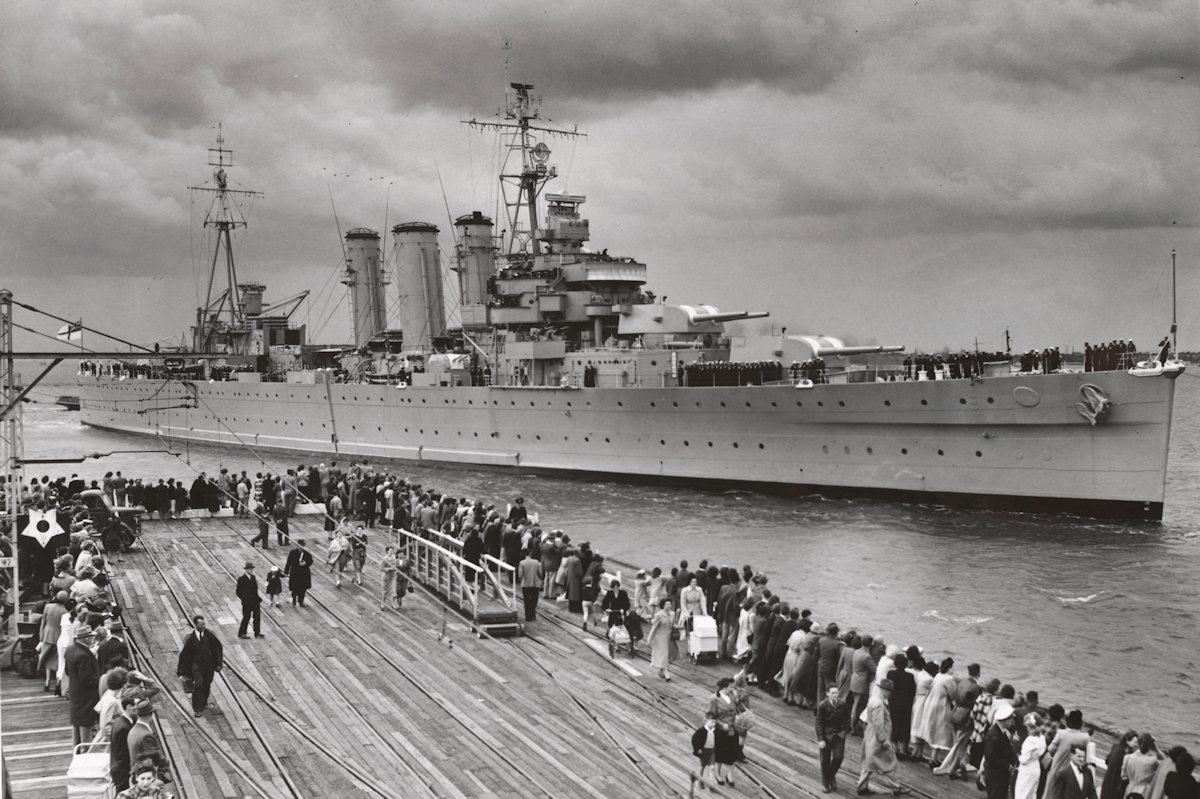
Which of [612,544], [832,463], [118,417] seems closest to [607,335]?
[832,463]

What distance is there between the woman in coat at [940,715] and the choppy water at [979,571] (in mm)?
4792

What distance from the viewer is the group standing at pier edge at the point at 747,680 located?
738 cm

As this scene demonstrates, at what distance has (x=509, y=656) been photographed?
38.5 feet

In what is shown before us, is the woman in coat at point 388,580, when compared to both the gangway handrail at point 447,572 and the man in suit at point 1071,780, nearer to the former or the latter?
the gangway handrail at point 447,572

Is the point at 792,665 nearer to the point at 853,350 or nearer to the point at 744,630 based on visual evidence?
the point at 744,630

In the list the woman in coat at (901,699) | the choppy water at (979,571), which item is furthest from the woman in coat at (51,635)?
the choppy water at (979,571)

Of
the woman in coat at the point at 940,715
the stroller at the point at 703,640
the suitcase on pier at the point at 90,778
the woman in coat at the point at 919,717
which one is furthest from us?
the stroller at the point at 703,640

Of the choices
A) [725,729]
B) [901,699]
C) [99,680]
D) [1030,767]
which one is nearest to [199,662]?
[99,680]

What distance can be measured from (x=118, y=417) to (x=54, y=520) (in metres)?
56.5

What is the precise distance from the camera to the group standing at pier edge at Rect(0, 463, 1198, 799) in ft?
24.2

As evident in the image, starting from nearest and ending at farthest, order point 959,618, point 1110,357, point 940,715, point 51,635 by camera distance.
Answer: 1. point 940,715
2. point 51,635
3. point 959,618
4. point 1110,357

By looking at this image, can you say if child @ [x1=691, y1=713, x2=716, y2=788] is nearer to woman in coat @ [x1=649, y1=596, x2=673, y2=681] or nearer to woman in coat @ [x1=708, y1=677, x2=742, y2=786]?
woman in coat @ [x1=708, y1=677, x2=742, y2=786]

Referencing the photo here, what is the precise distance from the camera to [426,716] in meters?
9.69

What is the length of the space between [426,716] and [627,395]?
22.7 m
